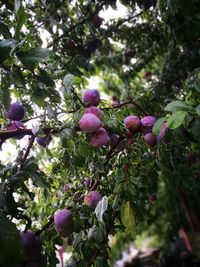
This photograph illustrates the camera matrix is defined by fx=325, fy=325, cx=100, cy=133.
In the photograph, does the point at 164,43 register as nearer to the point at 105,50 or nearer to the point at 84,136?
the point at 105,50

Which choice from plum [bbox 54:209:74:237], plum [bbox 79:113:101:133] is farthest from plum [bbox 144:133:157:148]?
plum [bbox 54:209:74:237]

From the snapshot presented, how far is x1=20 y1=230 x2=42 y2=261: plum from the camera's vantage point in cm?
96

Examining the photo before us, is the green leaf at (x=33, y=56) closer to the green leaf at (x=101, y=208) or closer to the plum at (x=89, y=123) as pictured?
the plum at (x=89, y=123)

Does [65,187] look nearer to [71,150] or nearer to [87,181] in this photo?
[87,181]

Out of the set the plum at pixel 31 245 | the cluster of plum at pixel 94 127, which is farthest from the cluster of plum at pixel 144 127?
the plum at pixel 31 245

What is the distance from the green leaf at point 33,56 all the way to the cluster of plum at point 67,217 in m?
0.48

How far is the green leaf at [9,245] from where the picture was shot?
79cm

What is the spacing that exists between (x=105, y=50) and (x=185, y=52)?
61 centimetres

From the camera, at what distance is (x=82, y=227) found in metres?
1.09

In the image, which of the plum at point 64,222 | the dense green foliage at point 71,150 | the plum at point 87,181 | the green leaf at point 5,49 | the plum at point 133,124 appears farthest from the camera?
the plum at point 87,181

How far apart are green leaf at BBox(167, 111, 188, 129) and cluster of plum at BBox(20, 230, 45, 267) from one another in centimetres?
53

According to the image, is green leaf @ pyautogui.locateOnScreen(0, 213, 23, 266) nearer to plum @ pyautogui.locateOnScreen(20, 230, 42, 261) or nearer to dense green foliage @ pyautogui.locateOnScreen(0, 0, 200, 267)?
dense green foliage @ pyautogui.locateOnScreen(0, 0, 200, 267)

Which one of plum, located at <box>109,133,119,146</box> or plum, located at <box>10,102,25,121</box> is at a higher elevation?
plum, located at <box>10,102,25,121</box>

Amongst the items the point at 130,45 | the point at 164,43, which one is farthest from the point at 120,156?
the point at 130,45
